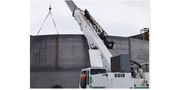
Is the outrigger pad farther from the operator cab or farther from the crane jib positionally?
the crane jib

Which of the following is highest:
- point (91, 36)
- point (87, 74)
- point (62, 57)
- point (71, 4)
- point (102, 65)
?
point (71, 4)

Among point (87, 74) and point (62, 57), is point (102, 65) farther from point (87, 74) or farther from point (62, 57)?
point (62, 57)

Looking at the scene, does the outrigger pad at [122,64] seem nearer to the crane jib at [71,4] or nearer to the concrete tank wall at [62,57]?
the concrete tank wall at [62,57]

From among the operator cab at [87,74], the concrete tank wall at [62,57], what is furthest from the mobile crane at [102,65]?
the concrete tank wall at [62,57]

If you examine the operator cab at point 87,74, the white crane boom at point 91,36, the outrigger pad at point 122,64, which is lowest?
the operator cab at point 87,74

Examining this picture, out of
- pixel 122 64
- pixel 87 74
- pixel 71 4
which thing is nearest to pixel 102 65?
pixel 87 74

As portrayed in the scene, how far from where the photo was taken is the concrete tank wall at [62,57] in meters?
5.19

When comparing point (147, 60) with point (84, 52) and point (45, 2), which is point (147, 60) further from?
point (45, 2)

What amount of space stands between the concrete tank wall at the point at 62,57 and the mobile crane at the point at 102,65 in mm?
136

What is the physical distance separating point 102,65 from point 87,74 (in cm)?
27

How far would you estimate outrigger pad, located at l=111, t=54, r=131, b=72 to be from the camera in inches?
213

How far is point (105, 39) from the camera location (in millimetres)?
5770

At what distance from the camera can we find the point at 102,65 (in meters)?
5.80
